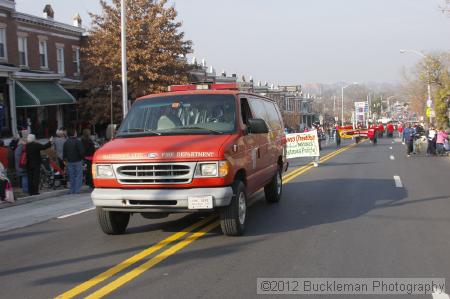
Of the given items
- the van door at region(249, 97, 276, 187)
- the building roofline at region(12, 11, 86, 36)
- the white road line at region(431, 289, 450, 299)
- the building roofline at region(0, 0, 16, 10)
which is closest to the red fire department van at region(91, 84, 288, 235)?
the van door at region(249, 97, 276, 187)

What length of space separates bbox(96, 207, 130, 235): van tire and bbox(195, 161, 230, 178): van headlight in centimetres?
175

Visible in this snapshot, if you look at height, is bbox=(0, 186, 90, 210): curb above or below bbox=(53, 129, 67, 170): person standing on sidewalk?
below

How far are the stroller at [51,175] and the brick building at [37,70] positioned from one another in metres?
9.14

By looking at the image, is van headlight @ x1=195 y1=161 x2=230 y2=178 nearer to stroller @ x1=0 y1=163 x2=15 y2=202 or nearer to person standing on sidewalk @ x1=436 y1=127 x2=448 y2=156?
stroller @ x1=0 y1=163 x2=15 y2=202

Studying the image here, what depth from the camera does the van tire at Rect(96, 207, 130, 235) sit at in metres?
7.59

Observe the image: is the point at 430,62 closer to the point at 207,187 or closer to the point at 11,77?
the point at 11,77

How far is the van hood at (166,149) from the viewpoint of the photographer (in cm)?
672

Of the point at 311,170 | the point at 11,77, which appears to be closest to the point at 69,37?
the point at 11,77

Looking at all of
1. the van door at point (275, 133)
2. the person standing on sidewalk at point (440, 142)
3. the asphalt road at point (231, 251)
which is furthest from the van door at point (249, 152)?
the person standing on sidewalk at point (440, 142)

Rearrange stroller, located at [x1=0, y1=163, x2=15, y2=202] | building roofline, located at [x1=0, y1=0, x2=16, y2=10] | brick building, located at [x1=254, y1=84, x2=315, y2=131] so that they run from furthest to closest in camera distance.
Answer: brick building, located at [x1=254, y1=84, x2=315, y2=131] → building roofline, located at [x1=0, y1=0, x2=16, y2=10] → stroller, located at [x1=0, y1=163, x2=15, y2=202]

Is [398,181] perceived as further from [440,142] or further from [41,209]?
[440,142]

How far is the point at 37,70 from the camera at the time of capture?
29.2m

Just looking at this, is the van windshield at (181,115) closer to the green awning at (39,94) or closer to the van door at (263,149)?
the van door at (263,149)

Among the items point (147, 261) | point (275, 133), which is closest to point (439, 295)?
point (147, 261)
